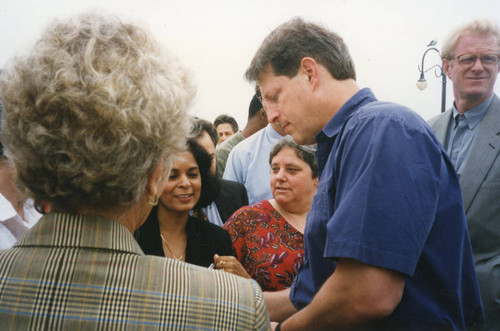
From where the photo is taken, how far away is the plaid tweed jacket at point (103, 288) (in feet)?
3.43

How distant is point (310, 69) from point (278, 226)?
142 centimetres

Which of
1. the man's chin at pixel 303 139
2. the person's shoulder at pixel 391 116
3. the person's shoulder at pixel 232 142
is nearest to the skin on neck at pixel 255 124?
the person's shoulder at pixel 232 142

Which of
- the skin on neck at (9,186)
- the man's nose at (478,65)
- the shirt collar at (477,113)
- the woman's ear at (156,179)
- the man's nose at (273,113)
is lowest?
the skin on neck at (9,186)

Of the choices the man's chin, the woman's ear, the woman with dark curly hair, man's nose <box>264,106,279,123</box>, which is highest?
man's nose <box>264,106,279,123</box>

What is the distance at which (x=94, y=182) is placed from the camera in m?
1.13

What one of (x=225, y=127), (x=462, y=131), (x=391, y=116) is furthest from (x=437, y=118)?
(x=225, y=127)

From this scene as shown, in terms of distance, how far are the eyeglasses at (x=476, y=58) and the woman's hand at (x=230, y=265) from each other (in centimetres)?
227

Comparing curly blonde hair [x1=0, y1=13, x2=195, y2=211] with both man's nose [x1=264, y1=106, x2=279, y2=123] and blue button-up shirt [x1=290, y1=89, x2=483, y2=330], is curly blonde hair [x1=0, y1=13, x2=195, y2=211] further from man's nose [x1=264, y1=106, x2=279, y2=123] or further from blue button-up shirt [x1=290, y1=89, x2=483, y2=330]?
man's nose [x1=264, y1=106, x2=279, y2=123]

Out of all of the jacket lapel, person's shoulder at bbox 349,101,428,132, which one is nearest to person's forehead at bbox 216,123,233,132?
the jacket lapel

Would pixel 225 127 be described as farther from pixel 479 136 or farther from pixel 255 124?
pixel 479 136

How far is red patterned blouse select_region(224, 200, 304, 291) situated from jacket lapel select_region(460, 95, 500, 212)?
1.12 m

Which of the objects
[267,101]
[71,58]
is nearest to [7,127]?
[71,58]

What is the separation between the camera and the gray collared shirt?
3.32 m

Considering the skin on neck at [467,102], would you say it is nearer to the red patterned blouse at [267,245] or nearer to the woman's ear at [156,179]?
the red patterned blouse at [267,245]
